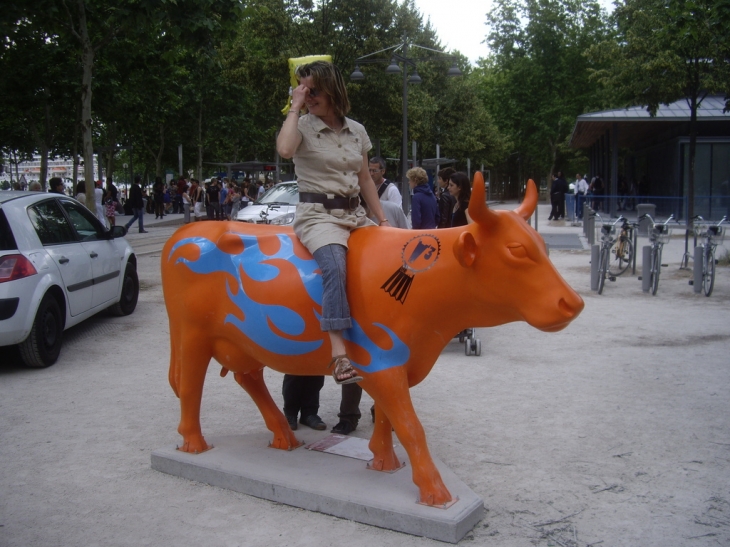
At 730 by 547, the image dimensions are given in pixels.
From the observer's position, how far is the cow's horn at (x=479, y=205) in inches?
131

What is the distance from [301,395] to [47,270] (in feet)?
11.3

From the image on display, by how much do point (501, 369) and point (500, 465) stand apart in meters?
2.58

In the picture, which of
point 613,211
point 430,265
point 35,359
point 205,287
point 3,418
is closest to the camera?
point 430,265

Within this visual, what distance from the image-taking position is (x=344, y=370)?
12.0 feet

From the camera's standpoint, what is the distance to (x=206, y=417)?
5.67m

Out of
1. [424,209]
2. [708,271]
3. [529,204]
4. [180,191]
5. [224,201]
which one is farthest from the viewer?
[180,191]

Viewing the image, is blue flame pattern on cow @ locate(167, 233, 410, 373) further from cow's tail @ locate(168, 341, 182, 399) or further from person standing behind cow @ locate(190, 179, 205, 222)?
person standing behind cow @ locate(190, 179, 205, 222)

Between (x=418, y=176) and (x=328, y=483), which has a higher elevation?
(x=418, y=176)

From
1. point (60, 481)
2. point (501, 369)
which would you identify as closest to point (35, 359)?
point (60, 481)

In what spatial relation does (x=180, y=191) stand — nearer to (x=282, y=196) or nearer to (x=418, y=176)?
(x=282, y=196)

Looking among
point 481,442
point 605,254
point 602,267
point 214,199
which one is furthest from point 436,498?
point 214,199

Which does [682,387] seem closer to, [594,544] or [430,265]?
[594,544]

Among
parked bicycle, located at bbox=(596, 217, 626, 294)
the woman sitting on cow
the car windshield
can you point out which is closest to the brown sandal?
the woman sitting on cow

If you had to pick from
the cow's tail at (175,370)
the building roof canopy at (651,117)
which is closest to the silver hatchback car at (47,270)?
the cow's tail at (175,370)
